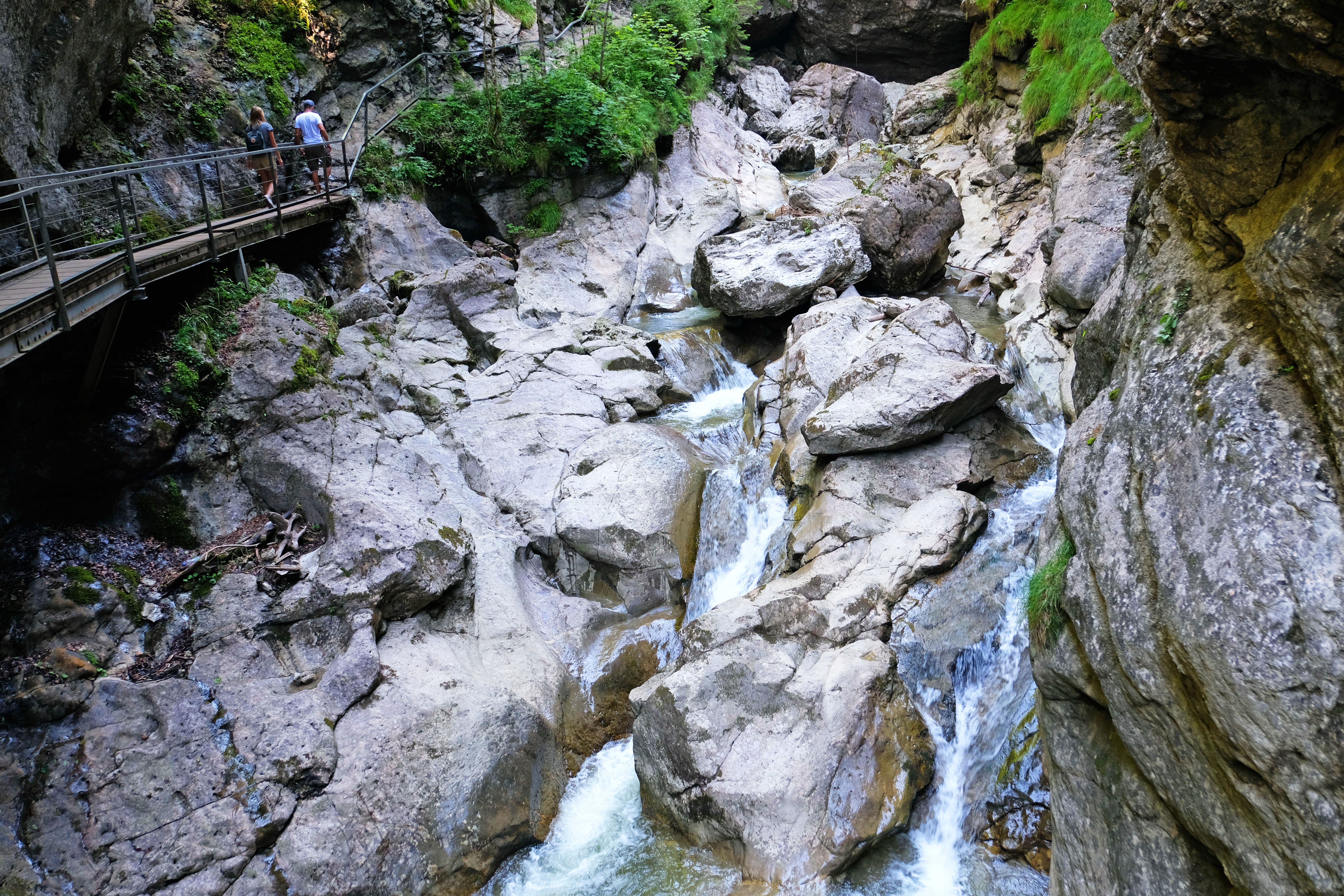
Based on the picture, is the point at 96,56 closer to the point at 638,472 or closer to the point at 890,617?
the point at 638,472

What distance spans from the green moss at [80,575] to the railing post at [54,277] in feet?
7.01

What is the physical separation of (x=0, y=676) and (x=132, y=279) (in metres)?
3.84

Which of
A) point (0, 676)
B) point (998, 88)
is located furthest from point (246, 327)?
point (998, 88)

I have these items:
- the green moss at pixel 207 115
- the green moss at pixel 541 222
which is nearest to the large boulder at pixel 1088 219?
the green moss at pixel 541 222

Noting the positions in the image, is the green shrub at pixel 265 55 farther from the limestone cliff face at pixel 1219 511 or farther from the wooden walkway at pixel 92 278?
the limestone cliff face at pixel 1219 511

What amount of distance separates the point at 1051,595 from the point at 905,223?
10864 mm

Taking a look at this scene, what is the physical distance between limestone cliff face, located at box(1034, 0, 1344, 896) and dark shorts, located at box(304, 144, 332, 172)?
12.4 metres

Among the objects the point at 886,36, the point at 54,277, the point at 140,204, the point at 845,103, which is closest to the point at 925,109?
the point at 845,103

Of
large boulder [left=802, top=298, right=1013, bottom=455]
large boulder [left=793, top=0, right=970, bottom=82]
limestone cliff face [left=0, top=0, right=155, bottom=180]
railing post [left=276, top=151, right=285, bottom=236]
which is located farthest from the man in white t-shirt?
large boulder [left=793, top=0, right=970, bottom=82]

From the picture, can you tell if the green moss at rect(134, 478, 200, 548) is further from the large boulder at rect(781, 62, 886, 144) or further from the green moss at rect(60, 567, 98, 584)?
the large boulder at rect(781, 62, 886, 144)

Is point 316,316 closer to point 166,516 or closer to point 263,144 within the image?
point 166,516

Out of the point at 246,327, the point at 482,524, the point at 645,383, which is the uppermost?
the point at 246,327

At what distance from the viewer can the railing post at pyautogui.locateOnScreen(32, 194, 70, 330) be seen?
5.91m

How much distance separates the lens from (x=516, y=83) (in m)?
18.0
